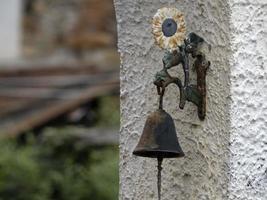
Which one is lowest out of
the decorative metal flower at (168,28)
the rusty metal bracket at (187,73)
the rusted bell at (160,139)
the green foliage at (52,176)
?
the green foliage at (52,176)

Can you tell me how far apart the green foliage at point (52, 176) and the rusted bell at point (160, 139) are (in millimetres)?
2555

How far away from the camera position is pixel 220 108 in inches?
86.4

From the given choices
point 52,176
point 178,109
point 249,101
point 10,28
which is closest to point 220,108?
point 249,101

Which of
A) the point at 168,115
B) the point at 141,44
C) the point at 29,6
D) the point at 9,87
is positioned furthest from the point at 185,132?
the point at 29,6

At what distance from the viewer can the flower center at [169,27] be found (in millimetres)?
2191

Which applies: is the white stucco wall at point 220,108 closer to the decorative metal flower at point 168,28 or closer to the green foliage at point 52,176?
the decorative metal flower at point 168,28

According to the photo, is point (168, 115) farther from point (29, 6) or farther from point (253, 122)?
point (29, 6)

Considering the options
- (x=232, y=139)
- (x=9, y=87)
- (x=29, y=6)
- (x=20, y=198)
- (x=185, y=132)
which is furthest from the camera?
(x=29, y=6)

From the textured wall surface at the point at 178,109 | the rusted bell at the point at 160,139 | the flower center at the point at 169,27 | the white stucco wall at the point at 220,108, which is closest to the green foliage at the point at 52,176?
the textured wall surface at the point at 178,109

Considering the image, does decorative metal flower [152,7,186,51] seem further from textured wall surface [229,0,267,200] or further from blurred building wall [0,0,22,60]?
blurred building wall [0,0,22,60]

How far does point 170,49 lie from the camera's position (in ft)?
7.27

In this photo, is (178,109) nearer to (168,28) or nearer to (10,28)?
(168,28)

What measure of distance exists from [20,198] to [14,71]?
4022 millimetres

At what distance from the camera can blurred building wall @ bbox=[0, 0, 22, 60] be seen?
889cm
